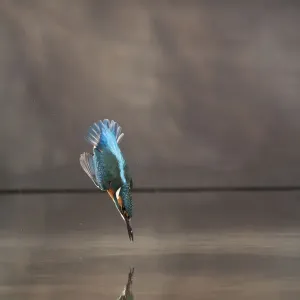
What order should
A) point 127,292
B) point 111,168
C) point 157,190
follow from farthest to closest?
point 157,190 < point 111,168 < point 127,292

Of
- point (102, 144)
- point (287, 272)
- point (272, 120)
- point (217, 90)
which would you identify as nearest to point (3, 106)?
point (217, 90)

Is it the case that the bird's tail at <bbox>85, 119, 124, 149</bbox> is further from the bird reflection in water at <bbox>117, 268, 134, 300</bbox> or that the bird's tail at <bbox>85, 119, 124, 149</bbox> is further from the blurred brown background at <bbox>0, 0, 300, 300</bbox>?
the blurred brown background at <bbox>0, 0, 300, 300</bbox>

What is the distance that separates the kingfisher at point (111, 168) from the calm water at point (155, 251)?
0.10 meters

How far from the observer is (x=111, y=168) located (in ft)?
3.34

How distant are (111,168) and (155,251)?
7.6 inches

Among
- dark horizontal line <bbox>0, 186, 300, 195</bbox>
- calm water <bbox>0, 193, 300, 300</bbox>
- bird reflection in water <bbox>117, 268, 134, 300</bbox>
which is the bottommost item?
dark horizontal line <bbox>0, 186, 300, 195</bbox>

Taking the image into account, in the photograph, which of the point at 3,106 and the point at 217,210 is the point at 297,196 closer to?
the point at 217,210

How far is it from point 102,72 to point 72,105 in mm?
193

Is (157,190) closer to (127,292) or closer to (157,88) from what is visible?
(157,88)

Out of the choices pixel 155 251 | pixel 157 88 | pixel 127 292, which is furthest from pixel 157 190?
pixel 127 292

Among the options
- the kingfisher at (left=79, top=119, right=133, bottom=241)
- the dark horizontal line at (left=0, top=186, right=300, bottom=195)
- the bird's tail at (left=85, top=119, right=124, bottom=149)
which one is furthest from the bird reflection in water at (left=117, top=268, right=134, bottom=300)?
the dark horizontal line at (left=0, top=186, right=300, bottom=195)

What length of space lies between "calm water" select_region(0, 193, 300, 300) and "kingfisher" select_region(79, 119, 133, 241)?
0.33 ft

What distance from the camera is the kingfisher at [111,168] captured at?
3.22ft

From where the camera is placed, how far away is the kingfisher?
98 centimetres
